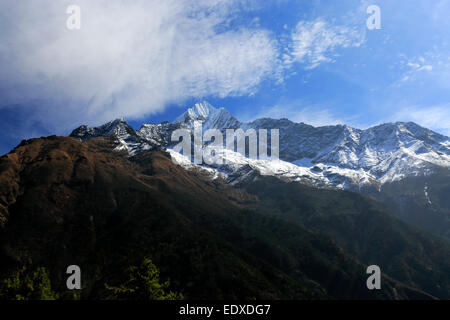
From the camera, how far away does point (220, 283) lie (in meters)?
165
